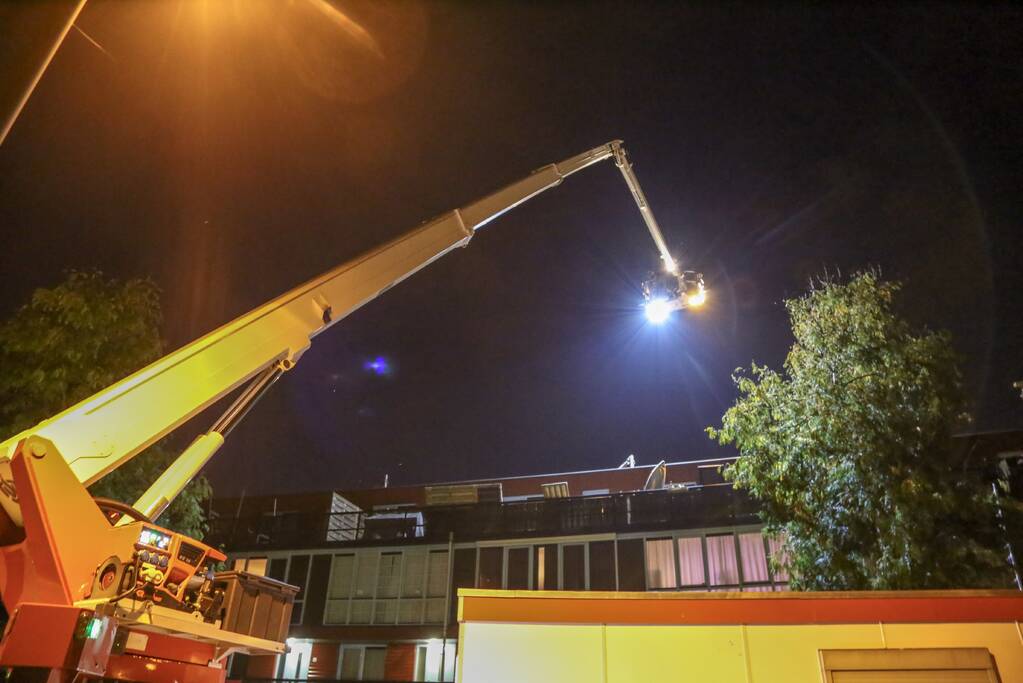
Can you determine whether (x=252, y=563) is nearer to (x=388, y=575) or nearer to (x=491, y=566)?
(x=388, y=575)

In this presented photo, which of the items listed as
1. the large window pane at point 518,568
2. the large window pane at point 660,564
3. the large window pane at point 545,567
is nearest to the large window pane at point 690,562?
the large window pane at point 660,564

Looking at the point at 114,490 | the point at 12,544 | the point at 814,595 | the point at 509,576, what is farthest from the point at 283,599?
the point at 509,576

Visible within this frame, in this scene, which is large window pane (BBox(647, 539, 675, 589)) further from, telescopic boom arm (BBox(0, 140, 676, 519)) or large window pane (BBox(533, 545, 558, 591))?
telescopic boom arm (BBox(0, 140, 676, 519))

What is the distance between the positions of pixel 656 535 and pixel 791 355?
899 cm

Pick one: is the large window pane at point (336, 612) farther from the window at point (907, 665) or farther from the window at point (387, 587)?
the window at point (907, 665)

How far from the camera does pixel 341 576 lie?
23078mm

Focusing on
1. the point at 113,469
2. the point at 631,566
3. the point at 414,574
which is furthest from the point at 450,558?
the point at 113,469

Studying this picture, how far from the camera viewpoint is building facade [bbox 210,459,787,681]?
1962cm

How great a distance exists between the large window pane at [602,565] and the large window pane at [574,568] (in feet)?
0.86

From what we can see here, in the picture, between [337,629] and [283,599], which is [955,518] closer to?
[283,599]

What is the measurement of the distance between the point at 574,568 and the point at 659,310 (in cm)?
1062

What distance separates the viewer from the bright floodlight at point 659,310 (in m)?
13.7

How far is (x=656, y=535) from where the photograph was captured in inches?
797

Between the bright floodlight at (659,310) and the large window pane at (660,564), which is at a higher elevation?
the bright floodlight at (659,310)
